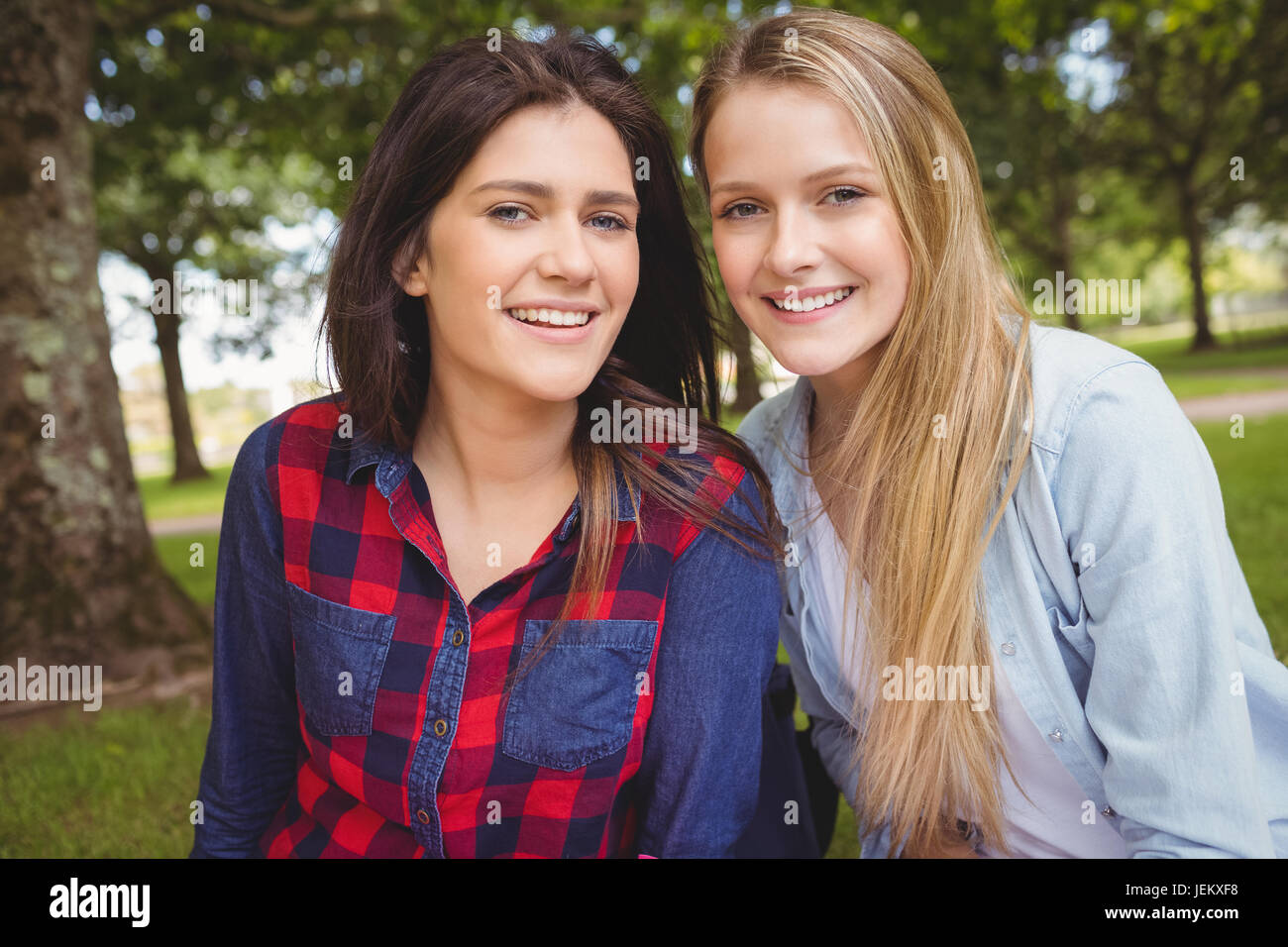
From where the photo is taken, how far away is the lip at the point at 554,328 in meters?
2.05

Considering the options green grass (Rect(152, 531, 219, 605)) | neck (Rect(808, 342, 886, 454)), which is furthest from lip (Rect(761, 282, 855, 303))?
A: green grass (Rect(152, 531, 219, 605))

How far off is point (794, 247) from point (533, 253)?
61 centimetres

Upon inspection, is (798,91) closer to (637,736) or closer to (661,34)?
(637,736)

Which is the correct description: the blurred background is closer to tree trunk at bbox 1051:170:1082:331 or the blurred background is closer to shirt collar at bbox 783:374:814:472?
shirt collar at bbox 783:374:814:472

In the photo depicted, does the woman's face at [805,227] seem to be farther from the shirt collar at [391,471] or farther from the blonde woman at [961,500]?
the shirt collar at [391,471]

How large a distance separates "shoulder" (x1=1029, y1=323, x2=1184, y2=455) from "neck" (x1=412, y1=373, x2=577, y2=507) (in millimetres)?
1134

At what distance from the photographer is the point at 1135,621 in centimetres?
183

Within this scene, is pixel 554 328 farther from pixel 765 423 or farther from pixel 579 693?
pixel 765 423

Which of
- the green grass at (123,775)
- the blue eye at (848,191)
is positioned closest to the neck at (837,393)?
the blue eye at (848,191)

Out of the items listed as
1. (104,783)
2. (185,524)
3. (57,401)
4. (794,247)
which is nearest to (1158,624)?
(794,247)

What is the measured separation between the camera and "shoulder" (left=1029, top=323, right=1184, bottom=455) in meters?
1.90

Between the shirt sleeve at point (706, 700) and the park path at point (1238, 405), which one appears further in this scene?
the park path at point (1238, 405)

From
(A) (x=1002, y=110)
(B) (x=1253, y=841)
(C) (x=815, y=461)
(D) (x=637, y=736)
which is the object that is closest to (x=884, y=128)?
(C) (x=815, y=461)

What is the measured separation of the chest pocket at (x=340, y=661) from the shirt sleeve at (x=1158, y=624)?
1571mm
